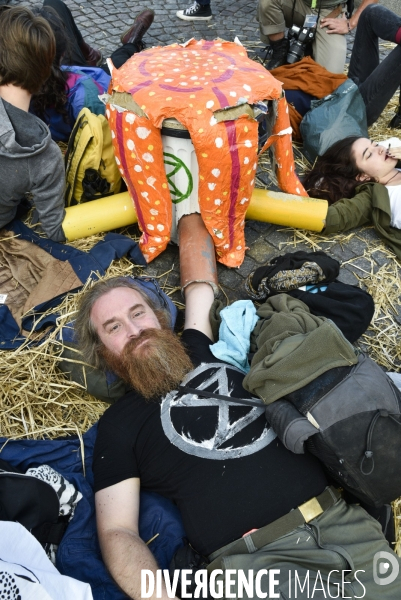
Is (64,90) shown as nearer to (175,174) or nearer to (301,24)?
(175,174)

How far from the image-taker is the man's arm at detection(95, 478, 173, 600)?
7.12 ft

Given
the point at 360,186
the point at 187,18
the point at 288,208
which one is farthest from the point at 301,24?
the point at 288,208

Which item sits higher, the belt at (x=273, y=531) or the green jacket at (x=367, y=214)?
the green jacket at (x=367, y=214)

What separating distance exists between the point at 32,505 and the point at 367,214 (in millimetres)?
3131

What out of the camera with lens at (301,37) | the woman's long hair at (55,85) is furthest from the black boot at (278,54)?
the woman's long hair at (55,85)

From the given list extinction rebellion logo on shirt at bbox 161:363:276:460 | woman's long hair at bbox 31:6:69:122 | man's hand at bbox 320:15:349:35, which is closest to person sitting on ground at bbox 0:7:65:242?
woman's long hair at bbox 31:6:69:122

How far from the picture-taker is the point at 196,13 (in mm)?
6875

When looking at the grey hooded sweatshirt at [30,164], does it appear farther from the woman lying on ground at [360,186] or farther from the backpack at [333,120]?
the backpack at [333,120]

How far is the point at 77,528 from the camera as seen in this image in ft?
8.00

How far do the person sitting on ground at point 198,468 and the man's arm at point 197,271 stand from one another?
0.73 ft

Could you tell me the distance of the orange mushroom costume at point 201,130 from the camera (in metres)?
3.15

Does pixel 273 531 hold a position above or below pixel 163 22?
below

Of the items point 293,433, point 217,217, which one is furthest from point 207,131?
point 293,433

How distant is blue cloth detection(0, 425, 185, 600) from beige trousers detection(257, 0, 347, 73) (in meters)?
4.61
